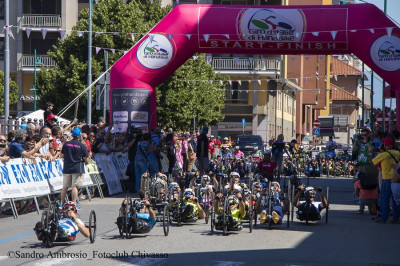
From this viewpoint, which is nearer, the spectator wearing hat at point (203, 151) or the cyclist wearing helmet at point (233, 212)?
the cyclist wearing helmet at point (233, 212)

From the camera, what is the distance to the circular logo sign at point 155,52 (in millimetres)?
23609

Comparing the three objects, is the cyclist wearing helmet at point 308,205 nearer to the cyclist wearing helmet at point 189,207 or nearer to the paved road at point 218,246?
the paved road at point 218,246

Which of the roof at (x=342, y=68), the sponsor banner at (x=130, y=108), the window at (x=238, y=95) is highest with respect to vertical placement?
the roof at (x=342, y=68)

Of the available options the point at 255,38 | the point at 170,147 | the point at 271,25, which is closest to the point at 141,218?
the point at 255,38

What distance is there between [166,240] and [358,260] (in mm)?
3228

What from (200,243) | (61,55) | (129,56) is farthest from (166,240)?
(61,55)

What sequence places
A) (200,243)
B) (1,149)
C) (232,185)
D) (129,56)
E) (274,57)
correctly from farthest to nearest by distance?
1. (274,57)
2. (129,56)
3. (1,149)
4. (232,185)
5. (200,243)

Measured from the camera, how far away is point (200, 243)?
1252cm

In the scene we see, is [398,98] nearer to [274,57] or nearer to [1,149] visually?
[1,149]

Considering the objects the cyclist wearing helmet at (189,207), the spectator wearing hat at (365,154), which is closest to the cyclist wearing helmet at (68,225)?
the cyclist wearing helmet at (189,207)

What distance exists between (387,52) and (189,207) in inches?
390

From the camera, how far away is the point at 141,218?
42.7 ft

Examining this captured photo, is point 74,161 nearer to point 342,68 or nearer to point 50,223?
point 50,223

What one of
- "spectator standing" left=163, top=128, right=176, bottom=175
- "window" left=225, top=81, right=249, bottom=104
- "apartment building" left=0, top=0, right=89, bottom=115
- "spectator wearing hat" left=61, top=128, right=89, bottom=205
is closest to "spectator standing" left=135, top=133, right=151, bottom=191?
"spectator standing" left=163, top=128, right=176, bottom=175
